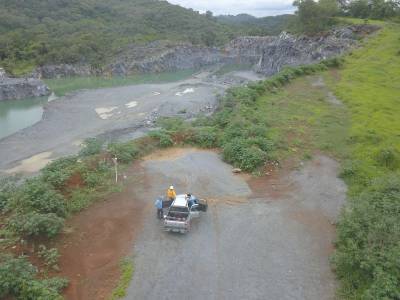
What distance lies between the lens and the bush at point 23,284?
13.4 m

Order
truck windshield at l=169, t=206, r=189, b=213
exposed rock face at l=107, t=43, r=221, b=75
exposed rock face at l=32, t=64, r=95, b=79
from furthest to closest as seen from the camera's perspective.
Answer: exposed rock face at l=107, t=43, r=221, b=75 < exposed rock face at l=32, t=64, r=95, b=79 < truck windshield at l=169, t=206, r=189, b=213

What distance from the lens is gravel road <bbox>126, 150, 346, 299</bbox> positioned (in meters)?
14.5

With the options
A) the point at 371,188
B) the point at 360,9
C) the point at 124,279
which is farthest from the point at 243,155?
the point at 360,9

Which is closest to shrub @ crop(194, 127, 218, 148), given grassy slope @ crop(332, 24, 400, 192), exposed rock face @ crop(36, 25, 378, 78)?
grassy slope @ crop(332, 24, 400, 192)

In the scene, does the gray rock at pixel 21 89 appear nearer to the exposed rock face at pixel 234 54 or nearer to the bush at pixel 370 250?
the exposed rock face at pixel 234 54

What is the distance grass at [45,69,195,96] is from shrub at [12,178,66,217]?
2217 inches

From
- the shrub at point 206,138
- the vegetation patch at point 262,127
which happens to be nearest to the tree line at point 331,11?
the vegetation patch at point 262,127

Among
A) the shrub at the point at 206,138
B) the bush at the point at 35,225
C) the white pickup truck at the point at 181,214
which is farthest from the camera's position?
the shrub at the point at 206,138

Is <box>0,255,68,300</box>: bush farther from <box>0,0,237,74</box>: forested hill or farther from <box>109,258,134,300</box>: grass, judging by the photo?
<box>0,0,237,74</box>: forested hill

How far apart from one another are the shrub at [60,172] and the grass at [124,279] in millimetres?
7648

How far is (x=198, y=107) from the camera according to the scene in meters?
54.2

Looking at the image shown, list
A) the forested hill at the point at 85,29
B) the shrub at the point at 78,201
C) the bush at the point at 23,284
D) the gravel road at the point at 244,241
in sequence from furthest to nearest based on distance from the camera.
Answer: the forested hill at the point at 85,29 → the shrub at the point at 78,201 → the gravel road at the point at 244,241 → the bush at the point at 23,284

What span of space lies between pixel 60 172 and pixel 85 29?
114m

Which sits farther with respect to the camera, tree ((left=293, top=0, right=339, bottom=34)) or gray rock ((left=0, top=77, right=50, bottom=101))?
tree ((left=293, top=0, right=339, bottom=34))
